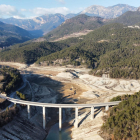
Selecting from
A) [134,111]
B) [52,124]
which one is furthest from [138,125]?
[52,124]

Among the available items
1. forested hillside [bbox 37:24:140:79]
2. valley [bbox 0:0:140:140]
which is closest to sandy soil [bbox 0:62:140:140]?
valley [bbox 0:0:140:140]

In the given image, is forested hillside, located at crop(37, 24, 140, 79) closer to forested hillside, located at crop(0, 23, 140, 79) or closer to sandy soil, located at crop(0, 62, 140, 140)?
forested hillside, located at crop(0, 23, 140, 79)

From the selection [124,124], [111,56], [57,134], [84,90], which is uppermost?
[111,56]

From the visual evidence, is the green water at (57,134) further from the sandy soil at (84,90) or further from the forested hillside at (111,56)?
the forested hillside at (111,56)

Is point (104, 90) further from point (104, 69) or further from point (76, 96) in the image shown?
point (104, 69)

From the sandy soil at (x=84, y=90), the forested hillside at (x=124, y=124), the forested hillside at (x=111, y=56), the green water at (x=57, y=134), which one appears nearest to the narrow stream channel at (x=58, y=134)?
the green water at (x=57, y=134)

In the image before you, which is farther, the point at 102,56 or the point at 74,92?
the point at 102,56

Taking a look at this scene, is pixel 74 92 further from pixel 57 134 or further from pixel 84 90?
pixel 57 134

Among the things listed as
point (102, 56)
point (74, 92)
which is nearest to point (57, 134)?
point (74, 92)
